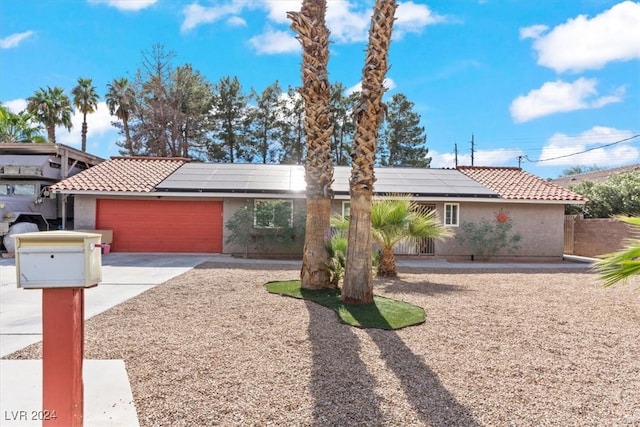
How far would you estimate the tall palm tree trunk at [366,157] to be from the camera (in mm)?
7227

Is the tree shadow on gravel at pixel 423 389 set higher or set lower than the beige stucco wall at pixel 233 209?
lower

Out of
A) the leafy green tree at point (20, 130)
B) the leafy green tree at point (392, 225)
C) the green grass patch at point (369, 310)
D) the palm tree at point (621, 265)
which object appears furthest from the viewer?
the leafy green tree at point (20, 130)

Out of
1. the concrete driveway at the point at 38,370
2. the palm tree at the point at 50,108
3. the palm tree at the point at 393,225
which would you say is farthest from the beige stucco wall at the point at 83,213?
the palm tree at the point at 50,108

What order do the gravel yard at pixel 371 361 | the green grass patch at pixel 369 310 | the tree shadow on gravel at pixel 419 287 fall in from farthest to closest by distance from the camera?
the tree shadow on gravel at pixel 419 287 → the green grass patch at pixel 369 310 → the gravel yard at pixel 371 361

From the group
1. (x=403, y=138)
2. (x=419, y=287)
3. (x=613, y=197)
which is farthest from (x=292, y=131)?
(x=419, y=287)

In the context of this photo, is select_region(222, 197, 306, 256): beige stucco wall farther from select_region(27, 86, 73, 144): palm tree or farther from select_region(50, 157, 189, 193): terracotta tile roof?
→ select_region(27, 86, 73, 144): palm tree

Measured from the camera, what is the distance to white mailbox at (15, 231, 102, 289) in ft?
7.59

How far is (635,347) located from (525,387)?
2608 millimetres

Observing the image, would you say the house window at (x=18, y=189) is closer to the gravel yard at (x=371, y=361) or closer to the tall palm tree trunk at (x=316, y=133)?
the gravel yard at (x=371, y=361)

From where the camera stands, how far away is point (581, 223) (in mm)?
19359

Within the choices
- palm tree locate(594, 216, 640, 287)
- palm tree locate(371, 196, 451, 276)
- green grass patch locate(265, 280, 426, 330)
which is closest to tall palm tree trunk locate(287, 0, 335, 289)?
green grass patch locate(265, 280, 426, 330)

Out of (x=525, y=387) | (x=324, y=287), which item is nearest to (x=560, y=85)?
(x=324, y=287)

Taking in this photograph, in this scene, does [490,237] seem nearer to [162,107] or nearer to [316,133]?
[316,133]

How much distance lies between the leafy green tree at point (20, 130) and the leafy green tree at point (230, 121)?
13.0 m
